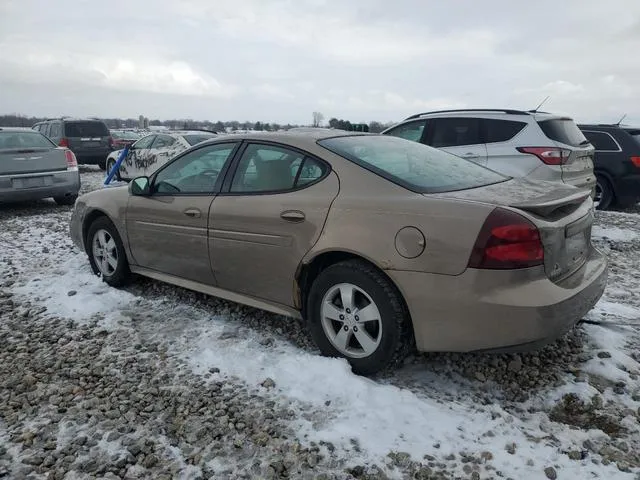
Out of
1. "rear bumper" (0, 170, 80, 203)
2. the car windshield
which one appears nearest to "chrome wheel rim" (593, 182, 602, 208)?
the car windshield

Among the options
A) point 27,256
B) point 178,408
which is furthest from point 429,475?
point 27,256

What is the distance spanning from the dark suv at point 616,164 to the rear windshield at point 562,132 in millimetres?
2484

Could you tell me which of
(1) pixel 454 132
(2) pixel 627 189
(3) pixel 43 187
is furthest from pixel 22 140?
(2) pixel 627 189

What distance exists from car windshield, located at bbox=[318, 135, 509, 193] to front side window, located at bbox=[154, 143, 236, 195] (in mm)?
926

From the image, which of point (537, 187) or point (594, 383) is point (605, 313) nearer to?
point (594, 383)

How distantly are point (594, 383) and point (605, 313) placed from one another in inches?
45.7

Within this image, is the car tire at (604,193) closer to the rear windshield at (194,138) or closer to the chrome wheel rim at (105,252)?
the rear windshield at (194,138)

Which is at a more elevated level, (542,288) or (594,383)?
(542,288)

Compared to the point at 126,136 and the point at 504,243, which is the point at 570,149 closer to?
the point at 504,243

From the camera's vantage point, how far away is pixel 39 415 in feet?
9.26

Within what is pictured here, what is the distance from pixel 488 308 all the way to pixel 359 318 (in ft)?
2.54

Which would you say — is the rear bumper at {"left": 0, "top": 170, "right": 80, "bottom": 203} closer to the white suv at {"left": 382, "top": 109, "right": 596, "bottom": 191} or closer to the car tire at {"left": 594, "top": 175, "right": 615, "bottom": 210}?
the white suv at {"left": 382, "top": 109, "right": 596, "bottom": 191}

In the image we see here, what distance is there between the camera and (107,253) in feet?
16.3

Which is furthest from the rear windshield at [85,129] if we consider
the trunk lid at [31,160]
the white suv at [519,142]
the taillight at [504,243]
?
the taillight at [504,243]
